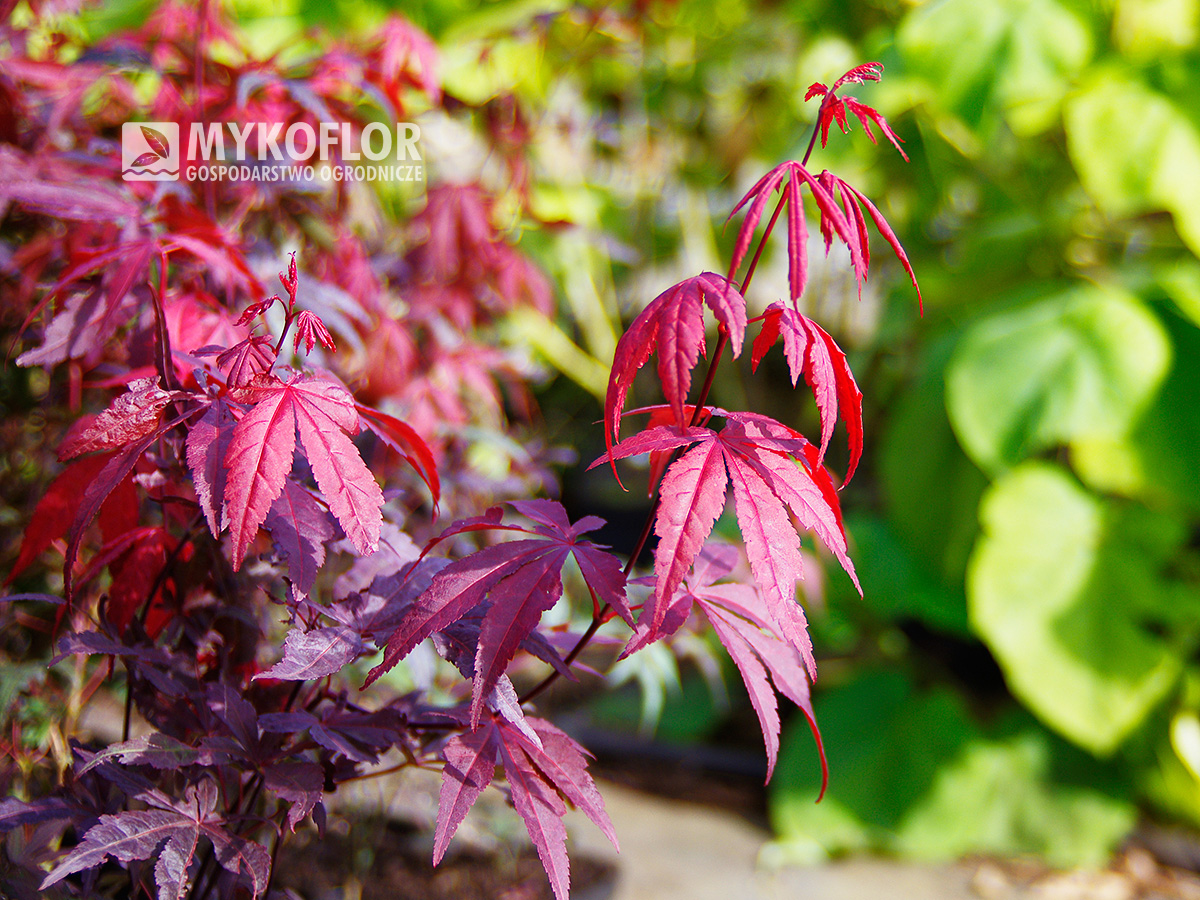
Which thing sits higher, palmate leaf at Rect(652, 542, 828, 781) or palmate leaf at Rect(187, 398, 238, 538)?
palmate leaf at Rect(187, 398, 238, 538)

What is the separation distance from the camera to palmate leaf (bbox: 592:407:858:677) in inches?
17.7

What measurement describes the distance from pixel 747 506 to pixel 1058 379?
55.4 inches

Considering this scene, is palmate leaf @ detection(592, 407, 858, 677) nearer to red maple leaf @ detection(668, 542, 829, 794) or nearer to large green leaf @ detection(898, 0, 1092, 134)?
red maple leaf @ detection(668, 542, 829, 794)

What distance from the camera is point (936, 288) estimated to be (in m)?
2.06

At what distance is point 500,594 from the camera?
0.49 metres

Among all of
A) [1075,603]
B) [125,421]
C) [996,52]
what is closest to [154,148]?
[125,421]

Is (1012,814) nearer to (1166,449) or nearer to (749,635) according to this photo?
(1166,449)

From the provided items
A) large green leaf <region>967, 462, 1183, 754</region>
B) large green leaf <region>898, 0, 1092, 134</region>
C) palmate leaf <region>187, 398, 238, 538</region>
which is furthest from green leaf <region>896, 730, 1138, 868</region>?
palmate leaf <region>187, 398, 238, 538</region>

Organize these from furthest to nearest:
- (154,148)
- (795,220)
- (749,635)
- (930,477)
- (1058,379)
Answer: (930,477) < (1058,379) < (154,148) < (749,635) < (795,220)

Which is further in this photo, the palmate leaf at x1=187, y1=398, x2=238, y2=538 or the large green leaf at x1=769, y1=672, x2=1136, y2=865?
the large green leaf at x1=769, y1=672, x2=1136, y2=865

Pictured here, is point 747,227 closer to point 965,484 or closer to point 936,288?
point 965,484

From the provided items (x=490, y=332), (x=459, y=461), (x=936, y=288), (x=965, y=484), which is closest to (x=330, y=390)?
(x=459, y=461)

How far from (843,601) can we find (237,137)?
168cm

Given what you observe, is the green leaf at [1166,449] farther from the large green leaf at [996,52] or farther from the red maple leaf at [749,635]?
the red maple leaf at [749,635]
